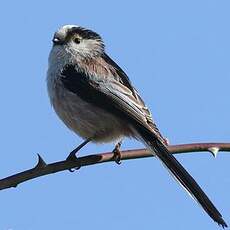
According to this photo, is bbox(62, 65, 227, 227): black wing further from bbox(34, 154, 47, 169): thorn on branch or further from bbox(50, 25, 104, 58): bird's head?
bbox(34, 154, 47, 169): thorn on branch

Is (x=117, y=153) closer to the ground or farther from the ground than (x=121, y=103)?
closer to the ground

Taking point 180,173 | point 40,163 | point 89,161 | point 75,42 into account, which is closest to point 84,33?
point 75,42

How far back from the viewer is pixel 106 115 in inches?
207

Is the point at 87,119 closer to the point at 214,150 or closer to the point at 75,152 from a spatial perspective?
the point at 75,152

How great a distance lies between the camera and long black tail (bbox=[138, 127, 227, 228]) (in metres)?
3.63

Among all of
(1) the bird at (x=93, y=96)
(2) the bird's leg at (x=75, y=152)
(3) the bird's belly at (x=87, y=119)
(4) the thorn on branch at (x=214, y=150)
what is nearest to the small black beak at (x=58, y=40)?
(1) the bird at (x=93, y=96)

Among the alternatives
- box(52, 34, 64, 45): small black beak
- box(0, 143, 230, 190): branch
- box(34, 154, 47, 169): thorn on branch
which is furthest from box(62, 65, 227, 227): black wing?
box(34, 154, 47, 169): thorn on branch

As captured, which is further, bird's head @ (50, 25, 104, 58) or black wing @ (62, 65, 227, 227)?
bird's head @ (50, 25, 104, 58)

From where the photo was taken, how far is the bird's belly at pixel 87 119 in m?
5.29

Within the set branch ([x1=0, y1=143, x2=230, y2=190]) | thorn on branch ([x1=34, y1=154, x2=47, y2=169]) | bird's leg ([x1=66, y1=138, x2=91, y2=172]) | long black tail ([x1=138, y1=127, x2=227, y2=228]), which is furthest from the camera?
bird's leg ([x1=66, y1=138, x2=91, y2=172])

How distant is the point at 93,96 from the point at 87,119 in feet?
0.70

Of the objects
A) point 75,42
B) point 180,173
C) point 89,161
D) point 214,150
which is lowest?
point 180,173

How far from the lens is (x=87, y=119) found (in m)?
5.37

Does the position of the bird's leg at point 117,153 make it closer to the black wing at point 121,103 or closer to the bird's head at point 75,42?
the black wing at point 121,103
